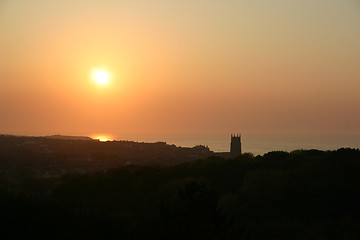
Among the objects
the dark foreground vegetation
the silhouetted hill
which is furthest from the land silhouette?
the silhouetted hill

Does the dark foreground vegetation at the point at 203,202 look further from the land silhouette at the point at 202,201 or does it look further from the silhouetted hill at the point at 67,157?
the silhouetted hill at the point at 67,157

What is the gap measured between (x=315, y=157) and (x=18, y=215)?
69.6 feet

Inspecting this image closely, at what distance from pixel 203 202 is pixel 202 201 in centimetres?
6

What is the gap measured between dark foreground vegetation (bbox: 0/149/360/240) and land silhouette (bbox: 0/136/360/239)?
0.14 ft

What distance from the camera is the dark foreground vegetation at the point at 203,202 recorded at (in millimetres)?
17016

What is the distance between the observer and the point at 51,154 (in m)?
62.1

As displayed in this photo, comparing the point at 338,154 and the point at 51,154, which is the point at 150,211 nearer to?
the point at 338,154

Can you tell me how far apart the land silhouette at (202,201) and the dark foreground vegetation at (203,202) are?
0.14ft

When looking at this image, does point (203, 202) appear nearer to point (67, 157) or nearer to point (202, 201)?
point (202, 201)

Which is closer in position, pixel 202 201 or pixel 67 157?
pixel 202 201

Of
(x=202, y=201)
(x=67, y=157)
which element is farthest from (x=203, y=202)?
(x=67, y=157)

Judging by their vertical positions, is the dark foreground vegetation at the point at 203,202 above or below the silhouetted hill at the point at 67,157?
below

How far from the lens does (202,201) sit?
653 inches

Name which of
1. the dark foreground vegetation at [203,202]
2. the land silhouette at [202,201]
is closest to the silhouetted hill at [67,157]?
the land silhouette at [202,201]
